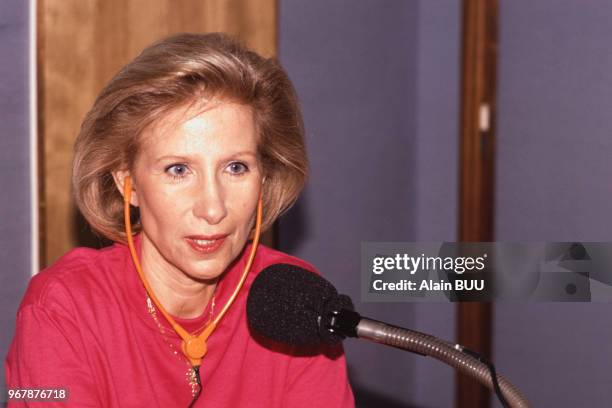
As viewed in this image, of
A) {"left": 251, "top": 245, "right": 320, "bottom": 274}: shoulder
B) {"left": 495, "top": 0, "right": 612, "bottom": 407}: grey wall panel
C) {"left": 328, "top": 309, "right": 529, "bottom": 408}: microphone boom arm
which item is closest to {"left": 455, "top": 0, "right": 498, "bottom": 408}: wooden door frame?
{"left": 495, "top": 0, "right": 612, "bottom": 407}: grey wall panel

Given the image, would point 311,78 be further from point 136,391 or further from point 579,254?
point 136,391

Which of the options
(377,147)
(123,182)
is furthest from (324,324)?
(377,147)

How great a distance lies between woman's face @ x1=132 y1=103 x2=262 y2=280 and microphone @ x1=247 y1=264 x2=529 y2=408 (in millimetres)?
231

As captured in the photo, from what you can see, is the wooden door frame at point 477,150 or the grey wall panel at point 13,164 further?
the wooden door frame at point 477,150

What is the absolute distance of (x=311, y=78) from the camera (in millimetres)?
2713

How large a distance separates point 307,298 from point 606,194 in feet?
6.27

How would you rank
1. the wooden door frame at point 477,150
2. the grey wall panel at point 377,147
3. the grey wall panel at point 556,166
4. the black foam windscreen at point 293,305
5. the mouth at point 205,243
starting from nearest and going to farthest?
the black foam windscreen at point 293,305, the mouth at point 205,243, the grey wall panel at point 377,147, the grey wall panel at point 556,166, the wooden door frame at point 477,150

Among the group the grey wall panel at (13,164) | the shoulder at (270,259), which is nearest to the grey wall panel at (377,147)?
the shoulder at (270,259)

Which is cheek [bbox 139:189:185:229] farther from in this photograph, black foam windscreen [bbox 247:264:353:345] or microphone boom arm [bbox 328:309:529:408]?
microphone boom arm [bbox 328:309:529:408]

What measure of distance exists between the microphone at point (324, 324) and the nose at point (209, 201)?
204 millimetres

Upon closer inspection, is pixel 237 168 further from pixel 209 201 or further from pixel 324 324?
pixel 324 324

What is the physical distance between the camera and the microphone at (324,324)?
3.42 ft

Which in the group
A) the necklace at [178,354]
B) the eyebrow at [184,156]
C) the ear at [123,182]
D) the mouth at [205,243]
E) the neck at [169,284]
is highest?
the eyebrow at [184,156]

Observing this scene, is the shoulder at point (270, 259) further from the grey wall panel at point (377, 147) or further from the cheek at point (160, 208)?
the grey wall panel at point (377, 147)
